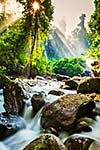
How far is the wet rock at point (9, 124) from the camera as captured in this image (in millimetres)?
7461

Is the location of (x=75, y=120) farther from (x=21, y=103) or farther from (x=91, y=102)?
(x=21, y=103)

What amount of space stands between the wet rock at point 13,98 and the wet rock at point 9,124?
14.4 inches

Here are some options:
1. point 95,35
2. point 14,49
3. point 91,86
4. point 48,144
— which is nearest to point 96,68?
point 95,35

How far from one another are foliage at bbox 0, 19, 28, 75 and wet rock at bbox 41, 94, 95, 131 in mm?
13515

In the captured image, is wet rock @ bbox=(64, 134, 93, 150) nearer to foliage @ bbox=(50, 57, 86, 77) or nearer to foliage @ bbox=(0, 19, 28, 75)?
foliage @ bbox=(0, 19, 28, 75)

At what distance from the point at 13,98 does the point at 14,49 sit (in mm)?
13398

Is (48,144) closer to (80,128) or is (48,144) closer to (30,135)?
(80,128)

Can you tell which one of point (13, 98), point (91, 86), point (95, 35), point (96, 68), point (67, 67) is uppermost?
point (67, 67)

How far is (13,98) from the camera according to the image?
9016 mm

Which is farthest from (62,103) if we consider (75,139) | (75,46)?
(75,46)

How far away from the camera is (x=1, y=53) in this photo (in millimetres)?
21203

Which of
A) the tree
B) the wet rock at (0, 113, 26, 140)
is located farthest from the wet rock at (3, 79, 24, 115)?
the tree

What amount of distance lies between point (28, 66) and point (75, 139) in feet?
55.5

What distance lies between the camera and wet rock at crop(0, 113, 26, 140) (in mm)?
7461
